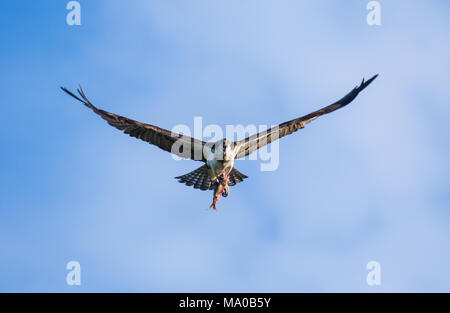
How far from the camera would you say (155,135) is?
1848 centimetres

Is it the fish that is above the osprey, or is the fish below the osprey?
below

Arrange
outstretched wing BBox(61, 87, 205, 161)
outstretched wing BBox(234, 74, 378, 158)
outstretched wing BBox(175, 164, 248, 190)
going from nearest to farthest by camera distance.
→ outstretched wing BBox(61, 87, 205, 161), outstretched wing BBox(234, 74, 378, 158), outstretched wing BBox(175, 164, 248, 190)

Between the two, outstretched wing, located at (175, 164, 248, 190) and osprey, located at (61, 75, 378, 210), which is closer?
osprey, located at (61, 75, 378, 210)

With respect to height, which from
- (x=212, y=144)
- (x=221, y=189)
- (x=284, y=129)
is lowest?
(x=221, y=189)

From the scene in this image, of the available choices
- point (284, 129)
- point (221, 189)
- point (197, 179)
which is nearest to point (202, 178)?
point (197, 179)

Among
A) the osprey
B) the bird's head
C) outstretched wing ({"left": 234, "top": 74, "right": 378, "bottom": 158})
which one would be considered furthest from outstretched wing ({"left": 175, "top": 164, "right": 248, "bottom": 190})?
the bird's head

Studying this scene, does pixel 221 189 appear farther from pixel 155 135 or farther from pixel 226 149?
pixel 155 135

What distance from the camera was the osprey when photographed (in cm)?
1822

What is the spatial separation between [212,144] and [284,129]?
7.35 ft

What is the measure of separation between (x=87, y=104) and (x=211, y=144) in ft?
11.4

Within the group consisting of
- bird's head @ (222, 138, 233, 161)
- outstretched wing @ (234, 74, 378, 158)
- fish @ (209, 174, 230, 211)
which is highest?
outstretched wing @ (234, 74, 378, 158)

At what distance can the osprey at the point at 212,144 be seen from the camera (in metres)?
18.2

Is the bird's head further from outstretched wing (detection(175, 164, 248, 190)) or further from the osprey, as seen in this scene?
outstretched wing (detection(175, 164, 248, 190))
